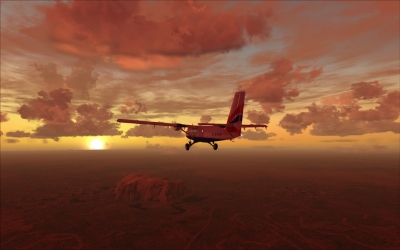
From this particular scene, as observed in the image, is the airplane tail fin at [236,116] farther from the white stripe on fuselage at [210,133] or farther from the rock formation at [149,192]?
the rock formation at [149,192]

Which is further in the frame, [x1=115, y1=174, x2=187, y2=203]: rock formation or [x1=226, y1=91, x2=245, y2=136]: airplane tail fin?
[x1=115, y1=174, x2=187, y2=203]: rock formation

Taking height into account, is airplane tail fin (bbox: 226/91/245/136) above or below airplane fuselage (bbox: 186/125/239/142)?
above

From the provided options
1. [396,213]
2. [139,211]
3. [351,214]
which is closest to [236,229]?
[139,211]

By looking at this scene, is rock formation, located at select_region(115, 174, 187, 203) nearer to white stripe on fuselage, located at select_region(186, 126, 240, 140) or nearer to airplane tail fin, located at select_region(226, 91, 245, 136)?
white stripe on fuselage, located at select_region(186, 126, 240, 140)

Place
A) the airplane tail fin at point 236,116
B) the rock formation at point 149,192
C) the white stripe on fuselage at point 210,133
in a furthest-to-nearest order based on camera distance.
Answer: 1. the rock formation at point 149,192
2. the white stripe on fuselage at point 210,133
3. the airplane tail fin at point 236,116

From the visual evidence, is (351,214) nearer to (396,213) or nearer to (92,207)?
(396,213)

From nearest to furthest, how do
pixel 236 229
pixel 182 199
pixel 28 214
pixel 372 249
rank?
1. pixel 372 249
2. pixel 236 229
3. pixel 28 214
4. pixel 182 199

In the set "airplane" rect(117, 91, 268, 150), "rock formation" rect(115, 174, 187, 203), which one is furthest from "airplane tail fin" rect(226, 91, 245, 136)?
"rock formation" rect(115, 174, 187, 203)

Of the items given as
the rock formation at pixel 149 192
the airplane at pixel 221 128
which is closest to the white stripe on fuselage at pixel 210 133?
the airplane at pixel 221 128

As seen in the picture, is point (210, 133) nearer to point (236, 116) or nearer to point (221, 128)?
point (221, 128)
